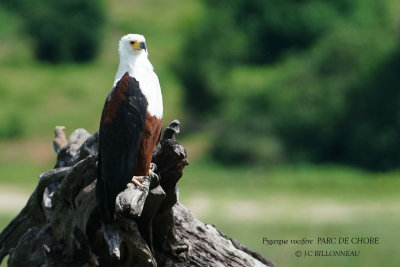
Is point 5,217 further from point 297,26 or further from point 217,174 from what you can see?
point 297,26

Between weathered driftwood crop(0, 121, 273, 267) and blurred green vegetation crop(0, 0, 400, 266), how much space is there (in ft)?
31.5

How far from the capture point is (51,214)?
8031 mm

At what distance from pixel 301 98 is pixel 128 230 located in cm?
3765

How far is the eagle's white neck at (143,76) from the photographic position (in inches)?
287

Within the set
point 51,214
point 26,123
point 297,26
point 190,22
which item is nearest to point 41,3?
point 190,22

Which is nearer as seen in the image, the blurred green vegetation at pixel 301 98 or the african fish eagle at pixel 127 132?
the african fish eagle at pixel 127 132

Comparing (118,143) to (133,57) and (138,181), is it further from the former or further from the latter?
(133,57)

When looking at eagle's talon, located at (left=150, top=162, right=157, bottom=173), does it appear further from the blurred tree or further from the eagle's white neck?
the blurred tree

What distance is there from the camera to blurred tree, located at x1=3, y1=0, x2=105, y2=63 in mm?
57781

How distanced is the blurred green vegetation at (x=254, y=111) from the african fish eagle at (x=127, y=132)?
415 inches

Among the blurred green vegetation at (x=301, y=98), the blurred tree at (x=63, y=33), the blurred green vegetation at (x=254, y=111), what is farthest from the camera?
the blurred tree at (x=63, y=33)

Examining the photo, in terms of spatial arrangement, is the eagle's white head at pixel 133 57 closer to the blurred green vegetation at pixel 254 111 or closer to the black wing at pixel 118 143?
the black wing at pixel 118 143

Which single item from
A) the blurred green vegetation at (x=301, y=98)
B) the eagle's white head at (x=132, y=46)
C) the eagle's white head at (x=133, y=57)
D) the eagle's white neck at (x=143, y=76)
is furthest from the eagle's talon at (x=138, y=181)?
the blurred green vegetation at (x=301, y=98)

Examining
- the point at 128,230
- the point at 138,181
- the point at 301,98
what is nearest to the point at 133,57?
the point at 138,181
